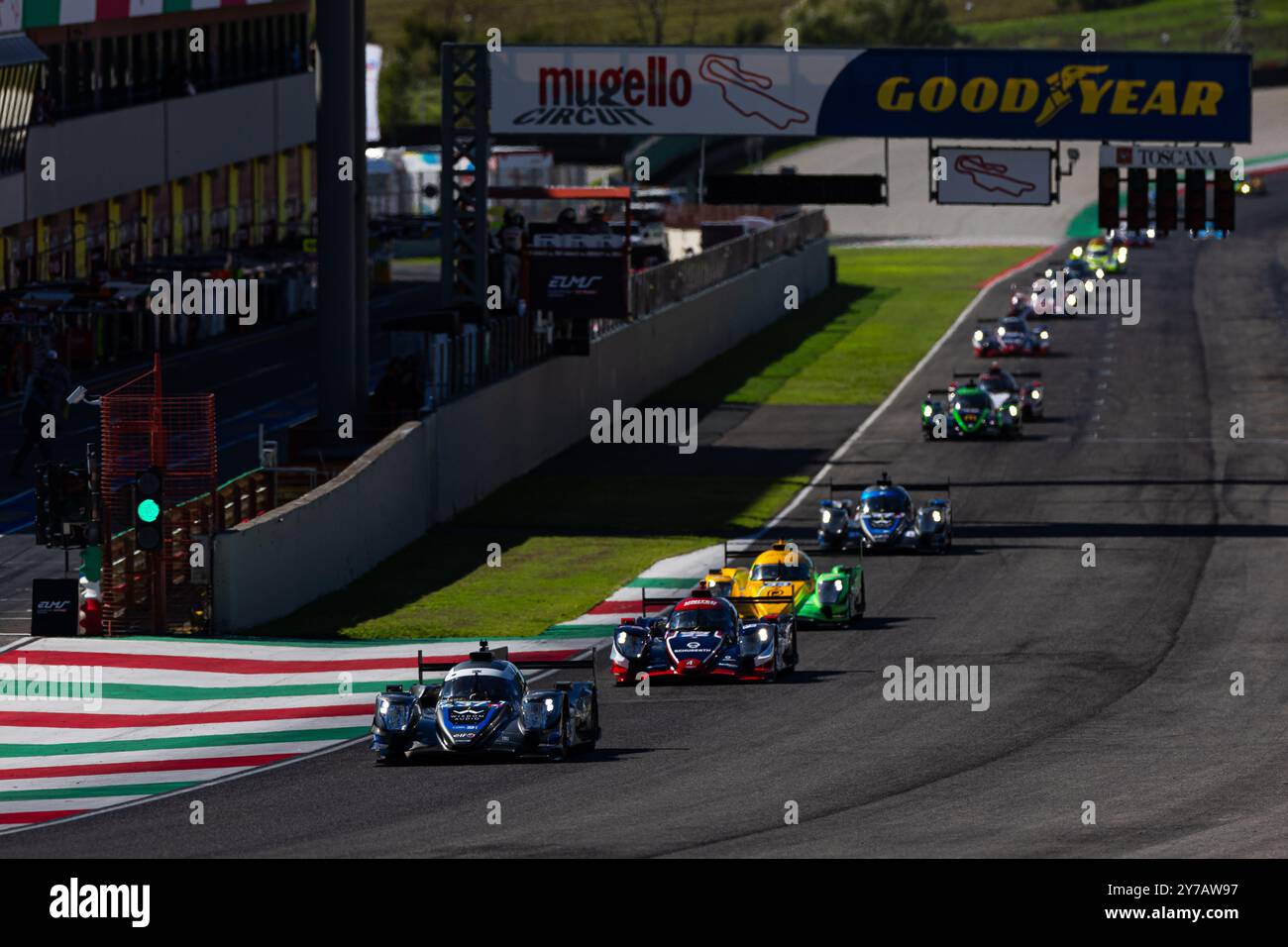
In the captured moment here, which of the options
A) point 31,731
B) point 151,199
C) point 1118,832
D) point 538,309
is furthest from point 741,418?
point 1118,832

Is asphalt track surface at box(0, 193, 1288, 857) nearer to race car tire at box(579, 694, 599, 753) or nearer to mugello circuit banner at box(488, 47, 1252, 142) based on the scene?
race car tire at box(579, 694, 599, 753)

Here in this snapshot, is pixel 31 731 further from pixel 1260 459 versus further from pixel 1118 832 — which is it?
pixel 1260 459

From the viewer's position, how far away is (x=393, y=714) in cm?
2469

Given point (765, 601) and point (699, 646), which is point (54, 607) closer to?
point (699, 646)

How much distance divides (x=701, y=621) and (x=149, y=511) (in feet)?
22.6

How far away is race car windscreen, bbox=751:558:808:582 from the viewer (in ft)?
109

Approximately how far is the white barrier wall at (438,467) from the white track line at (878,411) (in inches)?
228

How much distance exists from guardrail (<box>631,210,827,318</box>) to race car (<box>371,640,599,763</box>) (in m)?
35.3

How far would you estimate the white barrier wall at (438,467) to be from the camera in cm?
3306

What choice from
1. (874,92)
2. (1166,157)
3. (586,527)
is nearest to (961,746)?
(586,527)

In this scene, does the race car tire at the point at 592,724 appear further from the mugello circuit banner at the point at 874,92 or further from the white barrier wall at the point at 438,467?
the mugello circuit banner at the point at 874,92

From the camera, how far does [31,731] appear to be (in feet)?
87.6

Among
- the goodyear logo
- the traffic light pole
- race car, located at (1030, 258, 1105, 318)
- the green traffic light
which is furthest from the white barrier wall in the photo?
race car, located at (1030, 258, 1105, 318)
